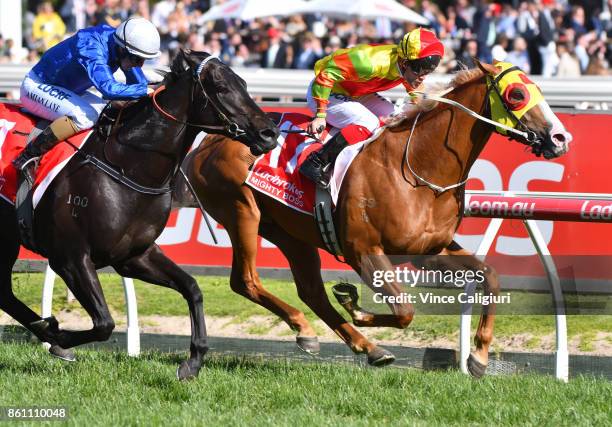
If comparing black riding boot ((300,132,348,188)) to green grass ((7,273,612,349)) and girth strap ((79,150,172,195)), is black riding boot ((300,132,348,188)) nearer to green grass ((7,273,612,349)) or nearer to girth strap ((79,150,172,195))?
girth strap ((79,150,172,195))

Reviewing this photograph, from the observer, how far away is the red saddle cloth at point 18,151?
21.0ft

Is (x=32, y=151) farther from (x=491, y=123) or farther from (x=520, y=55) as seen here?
(x=520, y=55)

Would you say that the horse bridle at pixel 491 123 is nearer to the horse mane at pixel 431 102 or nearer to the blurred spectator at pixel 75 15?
the horse mane at pixel 431 102

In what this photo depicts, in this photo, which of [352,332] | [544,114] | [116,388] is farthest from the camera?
[352,332]

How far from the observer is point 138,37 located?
6.30 m

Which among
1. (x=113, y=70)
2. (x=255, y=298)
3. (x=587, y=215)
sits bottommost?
(x=255, y=298)

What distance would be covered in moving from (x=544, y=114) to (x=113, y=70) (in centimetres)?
247

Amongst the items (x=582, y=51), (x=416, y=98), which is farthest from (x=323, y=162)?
(x=582, y=51)

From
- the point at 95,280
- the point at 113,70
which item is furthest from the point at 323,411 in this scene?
the point at 113,70

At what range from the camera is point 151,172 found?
6242 millimetres

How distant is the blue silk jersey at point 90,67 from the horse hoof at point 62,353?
1.53 metres

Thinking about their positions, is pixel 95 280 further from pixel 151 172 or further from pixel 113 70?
pixel 113 70

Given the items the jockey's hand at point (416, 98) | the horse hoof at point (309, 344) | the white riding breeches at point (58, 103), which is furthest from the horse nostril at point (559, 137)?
the white riding breeches at point (58, 103)

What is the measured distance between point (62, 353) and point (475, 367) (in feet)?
8.01
